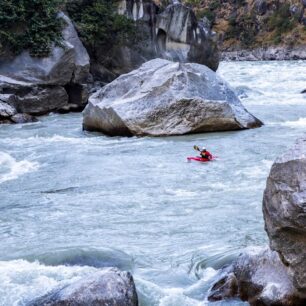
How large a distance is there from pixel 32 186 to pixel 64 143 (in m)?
4.24

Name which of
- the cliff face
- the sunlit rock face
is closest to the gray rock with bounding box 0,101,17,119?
the sunlit rock face

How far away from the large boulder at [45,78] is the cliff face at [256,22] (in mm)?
49364

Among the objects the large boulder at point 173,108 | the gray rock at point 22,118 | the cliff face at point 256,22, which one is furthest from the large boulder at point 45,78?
the cliff face at point 256,22

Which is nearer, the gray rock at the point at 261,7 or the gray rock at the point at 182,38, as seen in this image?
the gray rock at the point at 182,38

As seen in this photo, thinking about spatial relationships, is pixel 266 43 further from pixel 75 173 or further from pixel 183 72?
pixel 75 173

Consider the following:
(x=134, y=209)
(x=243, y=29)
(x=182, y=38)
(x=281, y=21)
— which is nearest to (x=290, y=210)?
(x=134, y=209)

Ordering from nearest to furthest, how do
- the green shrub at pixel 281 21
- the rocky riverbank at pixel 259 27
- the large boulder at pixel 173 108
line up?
1. the large boulder at pixel 173 108
2. the rocky riverbank at pixel 259 27
3. the green shrub at pixel 281 21

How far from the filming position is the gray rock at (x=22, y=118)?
18.0 m

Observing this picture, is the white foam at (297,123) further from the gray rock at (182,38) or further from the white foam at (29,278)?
the gray rock at (182,38)

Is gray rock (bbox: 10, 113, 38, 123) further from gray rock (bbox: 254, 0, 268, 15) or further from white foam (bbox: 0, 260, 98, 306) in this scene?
gray rock (bbox: 254, 0, 268, 15)

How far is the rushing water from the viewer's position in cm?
602

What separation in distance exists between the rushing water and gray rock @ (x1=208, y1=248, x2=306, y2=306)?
6.0 inches

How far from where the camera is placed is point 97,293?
485 centimetres

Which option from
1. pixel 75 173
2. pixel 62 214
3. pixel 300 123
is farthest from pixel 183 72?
pixel 62 214
